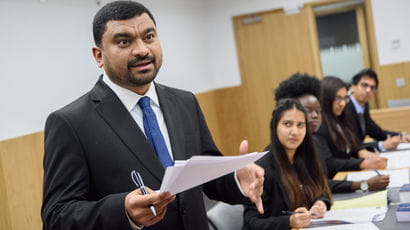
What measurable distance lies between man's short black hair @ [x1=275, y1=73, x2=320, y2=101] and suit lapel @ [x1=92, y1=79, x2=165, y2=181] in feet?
8.16

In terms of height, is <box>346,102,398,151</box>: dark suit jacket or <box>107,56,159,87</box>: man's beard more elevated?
<box>107,56,159,87</box>: man's beard

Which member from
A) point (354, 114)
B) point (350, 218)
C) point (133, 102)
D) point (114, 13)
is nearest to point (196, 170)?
point (133, 102)

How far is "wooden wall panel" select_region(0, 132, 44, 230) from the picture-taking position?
3.71 metres

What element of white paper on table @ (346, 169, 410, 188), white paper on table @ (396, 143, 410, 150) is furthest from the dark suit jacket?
white paper on table @ (346, 169, 410, 188)

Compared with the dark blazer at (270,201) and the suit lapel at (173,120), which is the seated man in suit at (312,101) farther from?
the suit lapel at (173,120)

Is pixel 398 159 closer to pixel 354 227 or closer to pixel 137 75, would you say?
pixel 354 227

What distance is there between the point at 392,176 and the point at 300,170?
73cm

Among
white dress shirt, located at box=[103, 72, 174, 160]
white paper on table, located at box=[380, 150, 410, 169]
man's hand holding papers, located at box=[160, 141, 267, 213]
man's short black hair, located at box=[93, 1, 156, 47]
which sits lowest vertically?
white paper on table, located at box=[380, 150, 410, 169]

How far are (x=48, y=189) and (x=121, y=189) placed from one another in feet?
0.75

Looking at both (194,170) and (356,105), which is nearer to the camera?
(194,170)

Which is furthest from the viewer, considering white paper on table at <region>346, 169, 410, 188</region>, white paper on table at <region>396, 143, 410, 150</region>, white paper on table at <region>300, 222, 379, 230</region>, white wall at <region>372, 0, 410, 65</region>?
white wall at <region>372, 0, 410, 65</region>

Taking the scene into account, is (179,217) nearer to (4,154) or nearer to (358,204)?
(358,204)

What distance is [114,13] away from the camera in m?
1.69

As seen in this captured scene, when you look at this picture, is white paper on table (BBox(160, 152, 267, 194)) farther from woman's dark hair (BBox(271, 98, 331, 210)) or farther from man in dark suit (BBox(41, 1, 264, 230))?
woman's dark hair (BBox(271, 98, 331, 210))
